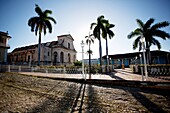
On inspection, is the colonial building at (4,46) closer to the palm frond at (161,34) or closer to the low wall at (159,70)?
the low wall at (159,70)

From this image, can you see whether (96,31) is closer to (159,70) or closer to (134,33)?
(134,33)

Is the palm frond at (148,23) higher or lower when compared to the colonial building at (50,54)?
higher

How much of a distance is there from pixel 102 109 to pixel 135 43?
20311mm

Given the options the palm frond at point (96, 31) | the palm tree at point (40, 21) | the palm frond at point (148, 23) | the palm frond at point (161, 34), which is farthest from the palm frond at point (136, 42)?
the palm tree at point (40, 21)

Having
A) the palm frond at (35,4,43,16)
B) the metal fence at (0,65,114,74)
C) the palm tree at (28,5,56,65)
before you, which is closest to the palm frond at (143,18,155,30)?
the metal fence at (0,65,114,74)

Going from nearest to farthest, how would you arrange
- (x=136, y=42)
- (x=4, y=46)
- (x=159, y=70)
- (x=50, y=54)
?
(x=159, y=70), (x=136, y=42), (x=4, y=46), (x=50, y=54)

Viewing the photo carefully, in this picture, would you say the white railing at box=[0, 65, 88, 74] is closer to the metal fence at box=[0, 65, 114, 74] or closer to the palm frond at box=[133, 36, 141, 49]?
the metal fence at box=[0, 65, 114, 74]

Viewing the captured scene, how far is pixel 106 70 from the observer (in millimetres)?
16391

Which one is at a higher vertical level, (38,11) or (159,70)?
(38,11)

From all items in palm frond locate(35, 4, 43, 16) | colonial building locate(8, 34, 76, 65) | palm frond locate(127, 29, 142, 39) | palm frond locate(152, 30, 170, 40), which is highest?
palm frond locate(35, 4, 43, 16)

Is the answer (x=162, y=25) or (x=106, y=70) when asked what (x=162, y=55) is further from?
(x=106, y=70)

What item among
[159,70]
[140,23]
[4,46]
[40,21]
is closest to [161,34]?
[140,23]

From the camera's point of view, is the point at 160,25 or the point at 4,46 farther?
the point at 4,46

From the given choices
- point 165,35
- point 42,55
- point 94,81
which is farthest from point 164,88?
point 42,55
